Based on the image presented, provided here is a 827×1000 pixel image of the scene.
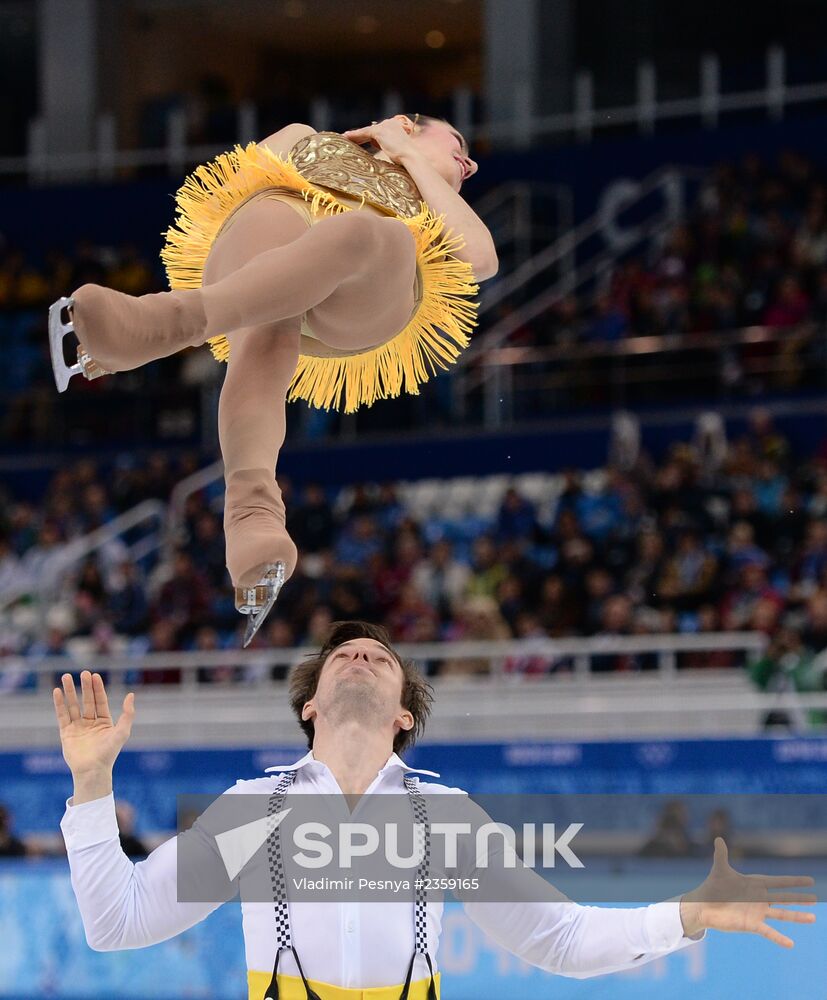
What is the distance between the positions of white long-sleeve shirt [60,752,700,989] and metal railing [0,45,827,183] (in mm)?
11529

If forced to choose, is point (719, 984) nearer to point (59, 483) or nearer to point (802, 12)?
point (59, 483)

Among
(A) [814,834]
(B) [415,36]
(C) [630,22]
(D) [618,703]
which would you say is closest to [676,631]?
(D) [618,703]

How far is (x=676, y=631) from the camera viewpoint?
1089 cm

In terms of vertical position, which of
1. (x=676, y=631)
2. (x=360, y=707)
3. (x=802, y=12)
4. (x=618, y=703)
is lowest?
(x=360, y=707)

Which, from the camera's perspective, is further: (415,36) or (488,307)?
(415,36)

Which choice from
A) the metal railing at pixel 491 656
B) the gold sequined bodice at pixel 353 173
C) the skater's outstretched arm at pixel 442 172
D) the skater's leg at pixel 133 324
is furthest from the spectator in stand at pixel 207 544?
the skater's leg at pixel 133 324

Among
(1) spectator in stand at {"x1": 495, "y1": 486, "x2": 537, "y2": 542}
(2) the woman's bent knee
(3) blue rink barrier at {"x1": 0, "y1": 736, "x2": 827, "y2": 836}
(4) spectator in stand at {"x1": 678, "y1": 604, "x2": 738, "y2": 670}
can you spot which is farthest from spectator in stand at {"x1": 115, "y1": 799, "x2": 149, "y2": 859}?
(1) spectator in stand at {"x1": 495, "y1": 486, "x2": 537, "y2": 542}

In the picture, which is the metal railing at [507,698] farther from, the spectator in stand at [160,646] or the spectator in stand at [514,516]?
the spectator in stand at [514,516]

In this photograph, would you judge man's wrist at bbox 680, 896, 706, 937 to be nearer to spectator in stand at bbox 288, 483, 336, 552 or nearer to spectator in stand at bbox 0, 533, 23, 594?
spectator in stand at bbox 288, 483, 336, 552

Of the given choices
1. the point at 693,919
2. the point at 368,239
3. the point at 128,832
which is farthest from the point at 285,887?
the point at 128,832

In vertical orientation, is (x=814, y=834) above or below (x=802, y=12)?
below

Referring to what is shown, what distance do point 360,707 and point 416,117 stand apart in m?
1.65

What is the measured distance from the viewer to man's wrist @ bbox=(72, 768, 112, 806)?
3.60m

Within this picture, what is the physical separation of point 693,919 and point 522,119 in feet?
44.4
